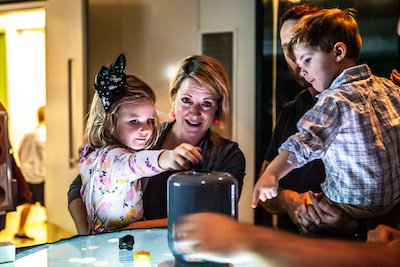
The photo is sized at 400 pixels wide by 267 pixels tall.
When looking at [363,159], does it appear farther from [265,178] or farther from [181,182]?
[181,182]

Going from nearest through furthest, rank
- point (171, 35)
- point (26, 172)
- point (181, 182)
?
point (181, 182) → point (171, 35) → point (26, 172)

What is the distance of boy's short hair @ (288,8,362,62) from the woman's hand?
49 cm

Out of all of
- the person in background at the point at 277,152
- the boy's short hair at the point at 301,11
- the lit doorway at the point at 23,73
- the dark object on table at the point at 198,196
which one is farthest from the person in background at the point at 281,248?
the lit doorway at the point at 23,73

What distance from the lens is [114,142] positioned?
1.38 m

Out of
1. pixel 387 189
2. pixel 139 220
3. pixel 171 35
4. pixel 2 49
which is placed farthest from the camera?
pixel 2 49

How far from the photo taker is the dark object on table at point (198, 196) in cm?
84

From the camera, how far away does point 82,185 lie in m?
1.47

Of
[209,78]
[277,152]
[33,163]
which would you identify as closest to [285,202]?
[277,152]

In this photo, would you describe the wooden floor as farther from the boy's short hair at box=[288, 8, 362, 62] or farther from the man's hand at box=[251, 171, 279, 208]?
the boy's short hair at box=[288, 8, 362, 62]

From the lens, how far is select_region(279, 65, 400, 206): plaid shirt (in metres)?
0.97

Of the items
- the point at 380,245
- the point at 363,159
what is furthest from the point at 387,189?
the point at 380,245

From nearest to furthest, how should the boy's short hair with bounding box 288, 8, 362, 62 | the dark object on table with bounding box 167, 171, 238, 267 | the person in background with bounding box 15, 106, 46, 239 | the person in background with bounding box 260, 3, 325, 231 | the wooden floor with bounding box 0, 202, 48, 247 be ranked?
1. the dark object on table with bounding box 167, 171, 238, 267
2. the boy's short hair with bounding box 288, 8, 362, 62
3. the person in background with bounding box 260, 3, 325, 231
4. the person in background with bounding box 15, 106, 46, 239
5. the wooden floor with bounding box 0, 202, 48, 247

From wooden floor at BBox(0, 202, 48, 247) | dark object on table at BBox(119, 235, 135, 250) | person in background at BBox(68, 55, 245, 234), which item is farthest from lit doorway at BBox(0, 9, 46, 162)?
dark object on table at BBox(119, 235, 135, 250)

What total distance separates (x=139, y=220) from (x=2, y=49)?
4.20 m
